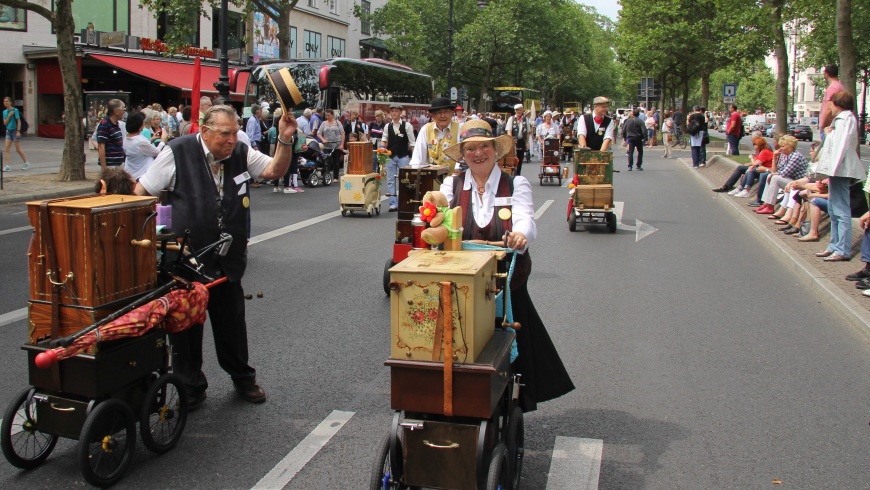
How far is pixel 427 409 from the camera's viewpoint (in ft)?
11.4

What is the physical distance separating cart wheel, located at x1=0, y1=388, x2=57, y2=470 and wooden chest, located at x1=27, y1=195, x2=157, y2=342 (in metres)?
0.35

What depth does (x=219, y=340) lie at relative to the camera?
5.20 m

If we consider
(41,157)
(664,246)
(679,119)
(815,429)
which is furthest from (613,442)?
(679,119)

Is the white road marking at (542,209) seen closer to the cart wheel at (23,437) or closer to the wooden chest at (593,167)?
the wooden chest at (593,167)

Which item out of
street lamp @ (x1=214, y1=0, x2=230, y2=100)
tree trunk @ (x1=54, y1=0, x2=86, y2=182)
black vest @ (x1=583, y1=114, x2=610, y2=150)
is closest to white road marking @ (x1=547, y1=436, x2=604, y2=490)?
black vest @ (x1=583, y1=114, x2=610, y2=150)

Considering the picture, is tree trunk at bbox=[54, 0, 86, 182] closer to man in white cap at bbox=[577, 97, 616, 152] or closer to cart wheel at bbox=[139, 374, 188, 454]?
man in white cap at bbox=[577, 97, 616, 152]

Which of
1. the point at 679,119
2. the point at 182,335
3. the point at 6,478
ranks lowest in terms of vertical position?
the point at 6,478

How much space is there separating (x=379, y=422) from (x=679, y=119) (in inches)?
1534

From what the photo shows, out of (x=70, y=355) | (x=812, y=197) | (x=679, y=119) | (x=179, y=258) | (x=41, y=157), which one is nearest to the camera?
(x=70, y=355)

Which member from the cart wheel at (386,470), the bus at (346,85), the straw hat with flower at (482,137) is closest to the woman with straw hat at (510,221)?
the straw hat with flower at (482,137)

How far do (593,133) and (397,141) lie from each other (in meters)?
3.37

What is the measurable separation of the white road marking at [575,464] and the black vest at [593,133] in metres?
8.91

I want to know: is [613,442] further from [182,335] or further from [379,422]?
[182,335]

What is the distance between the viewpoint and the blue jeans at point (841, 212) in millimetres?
9875
